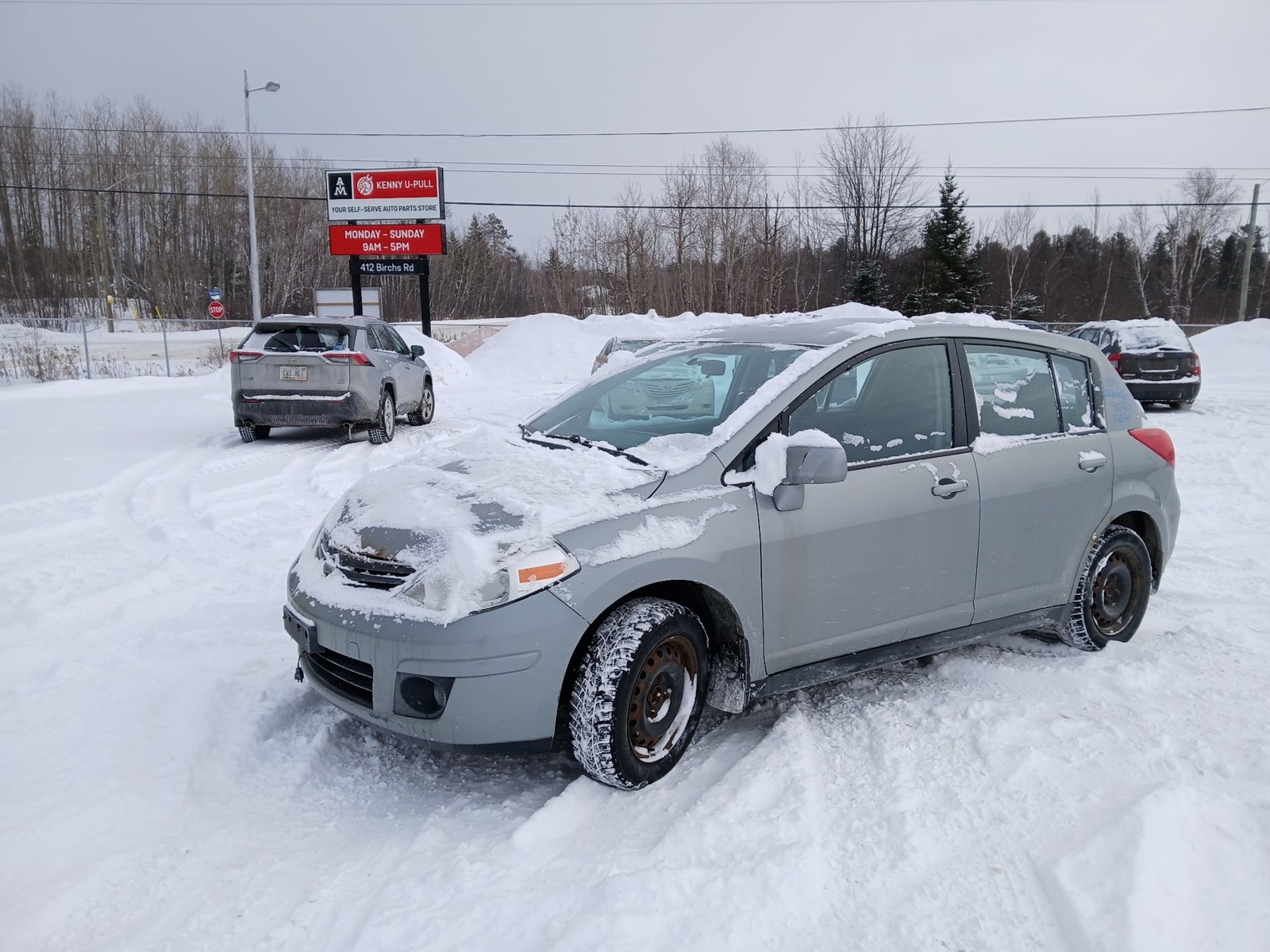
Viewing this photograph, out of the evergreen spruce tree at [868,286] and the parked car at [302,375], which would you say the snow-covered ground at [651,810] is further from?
the evergreen spruce tree at [868,286]

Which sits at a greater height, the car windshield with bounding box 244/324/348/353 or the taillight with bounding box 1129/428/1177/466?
the car windshield with bounding box 244/324/348/353

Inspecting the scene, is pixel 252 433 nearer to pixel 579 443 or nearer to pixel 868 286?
pixel 579 443

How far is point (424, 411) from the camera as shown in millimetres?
13836

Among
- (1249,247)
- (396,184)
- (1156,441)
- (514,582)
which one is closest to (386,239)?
(396,184)

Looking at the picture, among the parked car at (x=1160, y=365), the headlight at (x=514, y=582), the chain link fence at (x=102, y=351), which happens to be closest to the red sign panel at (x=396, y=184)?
the chain link fence at (x=102, y=351)

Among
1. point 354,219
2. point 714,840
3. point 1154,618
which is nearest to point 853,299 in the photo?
point 354,219

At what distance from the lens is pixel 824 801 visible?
10.0ft

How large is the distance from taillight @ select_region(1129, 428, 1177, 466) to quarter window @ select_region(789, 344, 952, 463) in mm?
1494

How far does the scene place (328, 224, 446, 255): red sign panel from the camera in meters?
24.1

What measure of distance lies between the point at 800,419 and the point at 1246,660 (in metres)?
2.88

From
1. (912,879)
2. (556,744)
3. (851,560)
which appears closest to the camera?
(912,879)

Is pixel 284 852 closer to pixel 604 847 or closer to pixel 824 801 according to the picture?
pixel 604 847

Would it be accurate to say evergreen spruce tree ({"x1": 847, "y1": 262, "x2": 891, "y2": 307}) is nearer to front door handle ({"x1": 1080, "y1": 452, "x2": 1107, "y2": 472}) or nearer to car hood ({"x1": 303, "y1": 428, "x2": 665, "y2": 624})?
front door handle ({"x1": 1080, "y1": 452, "x2": 1107, "y2": 472})

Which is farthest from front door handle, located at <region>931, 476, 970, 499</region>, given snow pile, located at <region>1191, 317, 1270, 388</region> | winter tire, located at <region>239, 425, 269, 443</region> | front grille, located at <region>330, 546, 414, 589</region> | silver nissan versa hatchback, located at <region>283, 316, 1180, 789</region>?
snow pile, located at <region>1191, 317, 1270, 388</region>
